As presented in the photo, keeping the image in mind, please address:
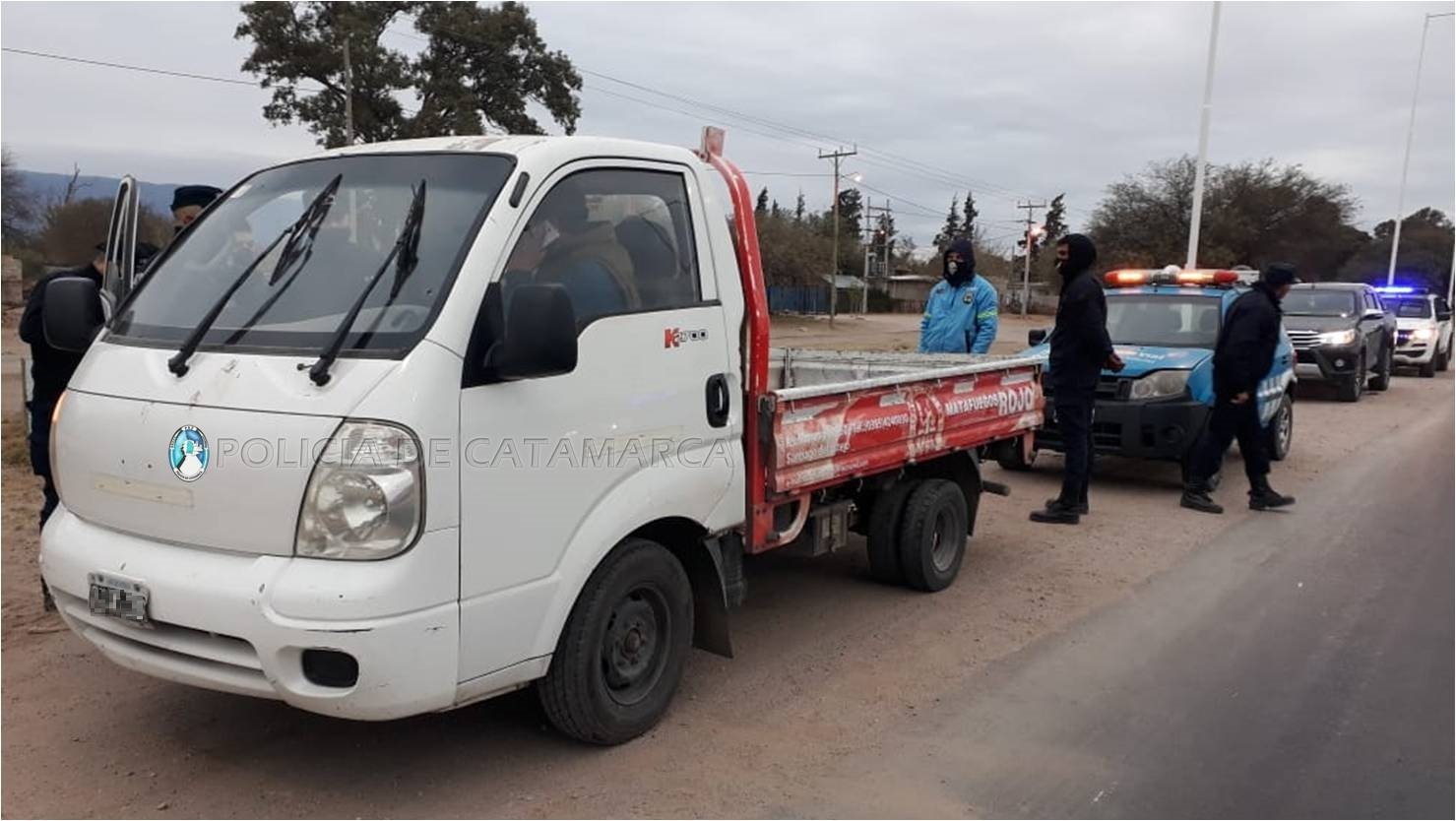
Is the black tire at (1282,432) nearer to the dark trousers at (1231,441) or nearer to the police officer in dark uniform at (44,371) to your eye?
the dark trousers at (1231,441)

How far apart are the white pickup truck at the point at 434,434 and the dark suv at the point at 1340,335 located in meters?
13.3

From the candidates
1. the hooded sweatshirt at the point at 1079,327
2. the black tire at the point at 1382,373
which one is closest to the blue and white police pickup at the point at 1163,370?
the hooded sweatshirt at the point at 1079,327

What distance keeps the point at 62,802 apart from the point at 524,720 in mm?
1481

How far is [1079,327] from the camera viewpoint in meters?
7.18

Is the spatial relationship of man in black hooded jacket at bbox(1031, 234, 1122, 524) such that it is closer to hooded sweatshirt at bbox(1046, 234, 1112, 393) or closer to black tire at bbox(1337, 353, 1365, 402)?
hooded sweatshirt at bbox(1046, 234, 1112, 393)

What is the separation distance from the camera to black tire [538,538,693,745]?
133 inches

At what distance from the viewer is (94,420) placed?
10.4ft

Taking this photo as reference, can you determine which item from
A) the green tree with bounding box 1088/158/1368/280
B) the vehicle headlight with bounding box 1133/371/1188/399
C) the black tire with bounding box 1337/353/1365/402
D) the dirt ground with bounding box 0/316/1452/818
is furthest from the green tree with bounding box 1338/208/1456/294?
the dirt ground with bounding box 0/316/1452/818

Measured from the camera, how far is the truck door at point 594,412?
3.03 m

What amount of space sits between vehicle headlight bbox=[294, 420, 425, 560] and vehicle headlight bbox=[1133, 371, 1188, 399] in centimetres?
697

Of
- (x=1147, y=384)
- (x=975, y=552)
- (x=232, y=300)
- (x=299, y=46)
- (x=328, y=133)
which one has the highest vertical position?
(x=299, y=46)

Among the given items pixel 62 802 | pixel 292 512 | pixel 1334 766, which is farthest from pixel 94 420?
pixel 1334 766

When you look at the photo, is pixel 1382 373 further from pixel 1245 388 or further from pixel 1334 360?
pixel 1245 388

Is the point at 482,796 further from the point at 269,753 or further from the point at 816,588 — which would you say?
the point at 816,588
